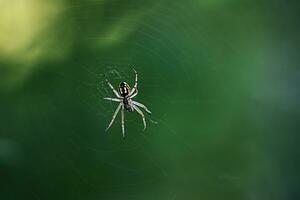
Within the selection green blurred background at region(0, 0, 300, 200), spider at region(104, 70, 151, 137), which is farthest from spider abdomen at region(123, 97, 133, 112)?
green blurred background at region(0, 0, 300, 200)

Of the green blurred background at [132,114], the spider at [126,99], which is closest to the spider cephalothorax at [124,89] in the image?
the spider at [126,99]

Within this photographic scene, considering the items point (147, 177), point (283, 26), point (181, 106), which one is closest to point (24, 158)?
point (147, 177)

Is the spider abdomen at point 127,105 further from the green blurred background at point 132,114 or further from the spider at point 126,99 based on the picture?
the green blurred background at point 132,114

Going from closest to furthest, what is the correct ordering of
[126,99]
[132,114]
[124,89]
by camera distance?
[124,89]
[126,99]
[132,114]

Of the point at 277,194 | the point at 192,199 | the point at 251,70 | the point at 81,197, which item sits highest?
the point at 251,70

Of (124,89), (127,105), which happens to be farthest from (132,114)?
(124,89)

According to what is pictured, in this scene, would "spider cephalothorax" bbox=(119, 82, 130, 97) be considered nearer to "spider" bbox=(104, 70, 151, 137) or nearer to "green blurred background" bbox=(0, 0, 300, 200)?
"spider" bbox=(104, 70, 151, 137)

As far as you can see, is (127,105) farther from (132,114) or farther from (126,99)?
(132,114)

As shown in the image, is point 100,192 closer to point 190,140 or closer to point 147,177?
point 147,177
